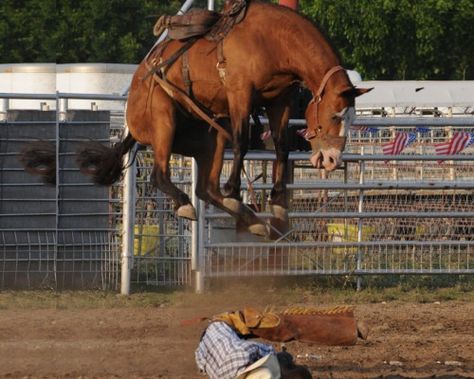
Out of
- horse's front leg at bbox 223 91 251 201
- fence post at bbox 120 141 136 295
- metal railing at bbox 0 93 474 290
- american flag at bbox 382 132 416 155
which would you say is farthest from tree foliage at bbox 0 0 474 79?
horse's front leg at bbox 223 91 251 201

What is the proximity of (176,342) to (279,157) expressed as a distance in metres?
2.45

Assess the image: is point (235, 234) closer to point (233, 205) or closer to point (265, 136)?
point (265, 136)

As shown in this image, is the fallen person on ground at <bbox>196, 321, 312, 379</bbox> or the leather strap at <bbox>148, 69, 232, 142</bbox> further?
the leather strap at <bbox>148, 69, 232, 142</bbox>

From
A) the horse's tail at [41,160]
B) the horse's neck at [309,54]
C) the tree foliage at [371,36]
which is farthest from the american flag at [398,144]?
the tree foliage at [371,36]

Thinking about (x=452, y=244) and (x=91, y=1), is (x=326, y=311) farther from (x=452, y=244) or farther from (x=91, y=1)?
(x=91, y=1)

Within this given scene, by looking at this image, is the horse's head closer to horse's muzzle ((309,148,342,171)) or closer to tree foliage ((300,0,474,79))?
horse's muzzle ((309,148,342,171))

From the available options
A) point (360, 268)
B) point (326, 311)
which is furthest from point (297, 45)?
point (360, 268)

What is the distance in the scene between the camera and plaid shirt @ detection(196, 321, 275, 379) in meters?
6.47

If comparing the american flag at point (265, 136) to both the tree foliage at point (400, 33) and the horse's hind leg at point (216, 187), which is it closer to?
the horse's hind leg at point (216, 187)

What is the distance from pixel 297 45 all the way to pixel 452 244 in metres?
5.64

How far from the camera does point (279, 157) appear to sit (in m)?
8.77

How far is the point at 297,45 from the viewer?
826 centimetres

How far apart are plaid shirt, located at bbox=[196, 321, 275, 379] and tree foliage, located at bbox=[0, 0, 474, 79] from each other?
2978 centimetres

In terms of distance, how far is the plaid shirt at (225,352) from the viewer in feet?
21.2
